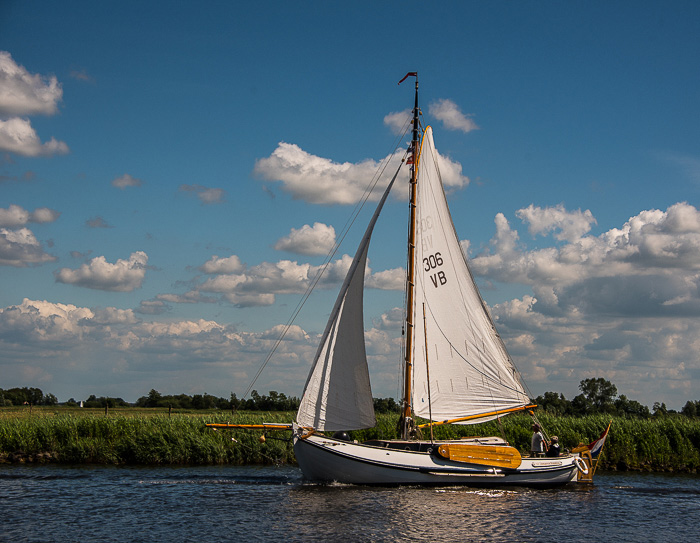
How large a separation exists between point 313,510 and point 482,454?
30.4ft

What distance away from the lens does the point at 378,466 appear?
1225 inches

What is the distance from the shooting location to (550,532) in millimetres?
24859

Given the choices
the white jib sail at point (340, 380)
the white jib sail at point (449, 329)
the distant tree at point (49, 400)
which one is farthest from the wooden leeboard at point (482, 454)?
the distant tree at point (49, 400)

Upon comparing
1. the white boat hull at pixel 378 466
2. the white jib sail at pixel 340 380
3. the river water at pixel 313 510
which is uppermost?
the white jib sail at pixel 340 380

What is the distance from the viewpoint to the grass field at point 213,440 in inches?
1598

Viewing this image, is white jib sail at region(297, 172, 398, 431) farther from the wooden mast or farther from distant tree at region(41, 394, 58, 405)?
distant tree at region(41, 394, 58, 405)

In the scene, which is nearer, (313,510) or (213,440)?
(313,510)

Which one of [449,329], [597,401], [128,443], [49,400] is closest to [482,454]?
[449,329]

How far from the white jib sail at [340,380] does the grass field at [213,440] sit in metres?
8.76

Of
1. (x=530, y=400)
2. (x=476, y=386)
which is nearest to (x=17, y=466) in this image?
(x=476, y=386)

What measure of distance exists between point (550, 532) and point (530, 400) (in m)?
10.5

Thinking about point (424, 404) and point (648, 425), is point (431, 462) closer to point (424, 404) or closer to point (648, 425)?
point (424, 404)

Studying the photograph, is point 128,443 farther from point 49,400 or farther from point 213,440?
point 49,400

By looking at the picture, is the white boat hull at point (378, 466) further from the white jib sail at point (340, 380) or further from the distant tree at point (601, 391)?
the distant tree at point (601, 391)
